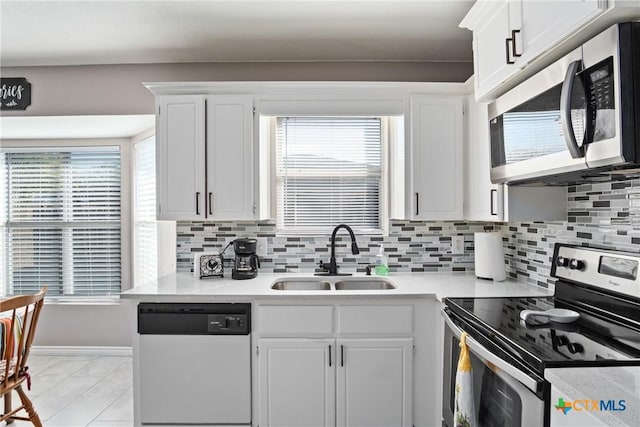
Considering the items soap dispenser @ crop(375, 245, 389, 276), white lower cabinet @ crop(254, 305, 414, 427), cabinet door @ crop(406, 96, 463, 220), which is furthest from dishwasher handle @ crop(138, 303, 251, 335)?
cabinet door @ crop(406, 96, 463, 220)

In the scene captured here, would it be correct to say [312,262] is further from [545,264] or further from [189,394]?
[545,264]

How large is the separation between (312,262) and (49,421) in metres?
1.97

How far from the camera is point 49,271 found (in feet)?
12.7

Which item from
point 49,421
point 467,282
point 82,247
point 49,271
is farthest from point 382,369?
point 49,271

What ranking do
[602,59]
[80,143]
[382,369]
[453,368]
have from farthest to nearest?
[80,143], [382,369], [453,368], [602,59]

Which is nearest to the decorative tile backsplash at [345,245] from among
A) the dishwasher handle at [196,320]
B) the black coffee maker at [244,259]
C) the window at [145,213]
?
the black coffee maker at [244,259]

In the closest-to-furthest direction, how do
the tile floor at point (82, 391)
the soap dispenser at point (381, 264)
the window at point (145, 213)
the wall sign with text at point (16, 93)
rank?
the tile floor at point (82, 391) < the soap dispenser at point (381, 264) < the wall sign with text at point (16, 93) < the window at point (145, 213)

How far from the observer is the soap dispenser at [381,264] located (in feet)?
9.09

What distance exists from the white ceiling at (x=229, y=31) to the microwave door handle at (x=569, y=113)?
45.5 inches

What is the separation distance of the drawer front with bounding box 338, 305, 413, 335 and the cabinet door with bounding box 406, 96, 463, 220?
67 cm

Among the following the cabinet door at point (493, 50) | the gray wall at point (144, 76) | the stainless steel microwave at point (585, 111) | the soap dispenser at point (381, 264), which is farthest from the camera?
the gray wall at point (144, 76)

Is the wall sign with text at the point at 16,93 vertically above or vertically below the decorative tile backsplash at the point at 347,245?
above

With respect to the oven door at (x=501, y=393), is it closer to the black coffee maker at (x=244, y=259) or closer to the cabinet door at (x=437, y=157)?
the cabinet door at (x=437, y=157)

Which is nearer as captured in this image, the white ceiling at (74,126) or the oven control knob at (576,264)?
the oven control knob at (576,264)
